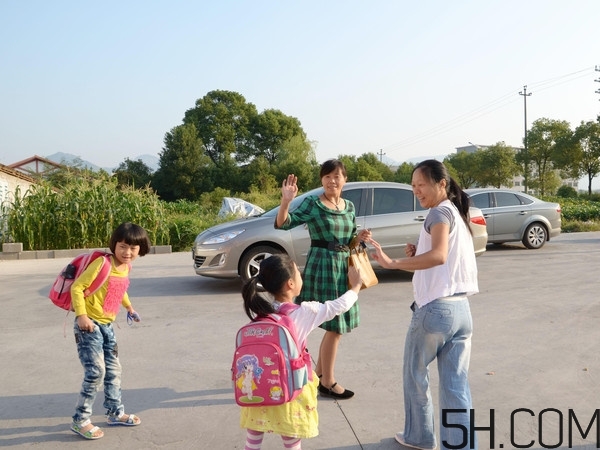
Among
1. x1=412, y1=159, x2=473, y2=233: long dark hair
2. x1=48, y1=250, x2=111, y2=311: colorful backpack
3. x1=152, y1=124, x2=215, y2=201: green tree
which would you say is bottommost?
x1=48, y1=250, x2=111, y2=311: colorful backpack

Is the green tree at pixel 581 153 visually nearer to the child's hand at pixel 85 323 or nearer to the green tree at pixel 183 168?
the green tree at pixel 183 168

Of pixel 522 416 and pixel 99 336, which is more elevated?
pixel 99 336

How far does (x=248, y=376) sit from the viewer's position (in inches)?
114

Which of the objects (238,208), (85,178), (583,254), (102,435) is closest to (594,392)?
(102,435)

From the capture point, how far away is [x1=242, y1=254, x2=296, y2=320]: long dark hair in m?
2.93

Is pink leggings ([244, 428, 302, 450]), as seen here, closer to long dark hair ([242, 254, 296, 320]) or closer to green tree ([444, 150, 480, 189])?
long dark hair ([242, 254, 296, 320])

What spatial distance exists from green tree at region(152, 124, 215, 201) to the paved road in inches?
1943

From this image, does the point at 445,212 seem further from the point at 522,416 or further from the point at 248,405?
the point at 522,416

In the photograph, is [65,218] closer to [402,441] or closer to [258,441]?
[402,441]

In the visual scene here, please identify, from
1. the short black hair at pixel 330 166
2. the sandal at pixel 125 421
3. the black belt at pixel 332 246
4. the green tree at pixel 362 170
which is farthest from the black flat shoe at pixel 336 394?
the green tree at pixel 362 170

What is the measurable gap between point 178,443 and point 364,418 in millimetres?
1265

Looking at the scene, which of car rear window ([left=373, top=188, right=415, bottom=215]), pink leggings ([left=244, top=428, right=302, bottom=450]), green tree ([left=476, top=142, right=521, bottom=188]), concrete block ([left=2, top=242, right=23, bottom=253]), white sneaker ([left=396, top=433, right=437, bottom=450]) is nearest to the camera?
pink leggings ([left=244, top=428, right=302, bottom=450])

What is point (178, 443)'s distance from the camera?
3.80 m

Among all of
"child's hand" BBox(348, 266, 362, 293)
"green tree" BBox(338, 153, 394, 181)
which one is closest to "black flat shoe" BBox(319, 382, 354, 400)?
"child's hand" BBox(348, 266, 362, 293)
